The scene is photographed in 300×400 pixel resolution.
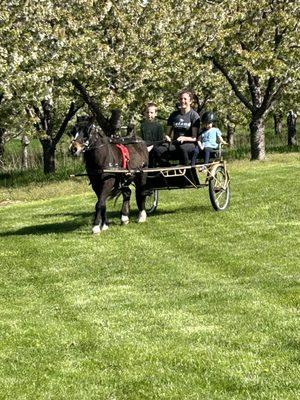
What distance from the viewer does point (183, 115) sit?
1680cm

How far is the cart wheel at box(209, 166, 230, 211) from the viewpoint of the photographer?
55.4 ft

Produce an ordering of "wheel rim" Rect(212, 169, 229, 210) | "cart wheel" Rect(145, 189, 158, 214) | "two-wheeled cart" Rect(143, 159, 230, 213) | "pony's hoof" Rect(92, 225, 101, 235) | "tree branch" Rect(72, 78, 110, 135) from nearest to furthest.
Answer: "pony's hoof" Rect(92, 225, 101, 235), "two-wheeled cart" Rect(143, 159, 230, 213), "wheel rim" Rect(212, 169, 229, 210), "cart wheel" Rect(145, 189, 158, 214), "tree branch" Rect(72, 78, 110, 135)

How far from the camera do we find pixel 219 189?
1734 cm

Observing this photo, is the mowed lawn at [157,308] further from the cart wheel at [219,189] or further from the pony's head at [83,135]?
the pony's head at [83,135]

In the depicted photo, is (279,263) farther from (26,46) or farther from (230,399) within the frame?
(26,46)

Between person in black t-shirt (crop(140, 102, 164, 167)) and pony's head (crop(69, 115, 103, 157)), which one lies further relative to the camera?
person in black t-shirt (crop(140, 102, 164, 167))

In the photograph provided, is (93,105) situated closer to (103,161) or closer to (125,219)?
(125,219)

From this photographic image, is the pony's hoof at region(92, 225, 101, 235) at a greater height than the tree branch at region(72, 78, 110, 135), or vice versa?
the tree branch at region(72, 78, 110, 135)

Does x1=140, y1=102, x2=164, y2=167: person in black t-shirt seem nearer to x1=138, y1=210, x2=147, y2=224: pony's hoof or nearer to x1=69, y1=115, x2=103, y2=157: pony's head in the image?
x1=138, y1=210, x2=147, y2=224: pony's hoof

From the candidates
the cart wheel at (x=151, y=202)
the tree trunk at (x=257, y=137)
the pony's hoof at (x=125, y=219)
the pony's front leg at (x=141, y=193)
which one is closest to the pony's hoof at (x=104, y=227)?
the pony's hoof at (x=125, y=219)

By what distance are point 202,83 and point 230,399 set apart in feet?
103

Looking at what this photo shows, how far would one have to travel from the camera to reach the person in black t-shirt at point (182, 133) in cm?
1656

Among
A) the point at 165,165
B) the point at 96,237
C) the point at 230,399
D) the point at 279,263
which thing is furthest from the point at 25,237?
the point at 230,399

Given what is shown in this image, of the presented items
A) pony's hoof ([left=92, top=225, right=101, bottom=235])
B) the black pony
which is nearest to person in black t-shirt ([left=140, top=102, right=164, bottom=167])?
the black pony
